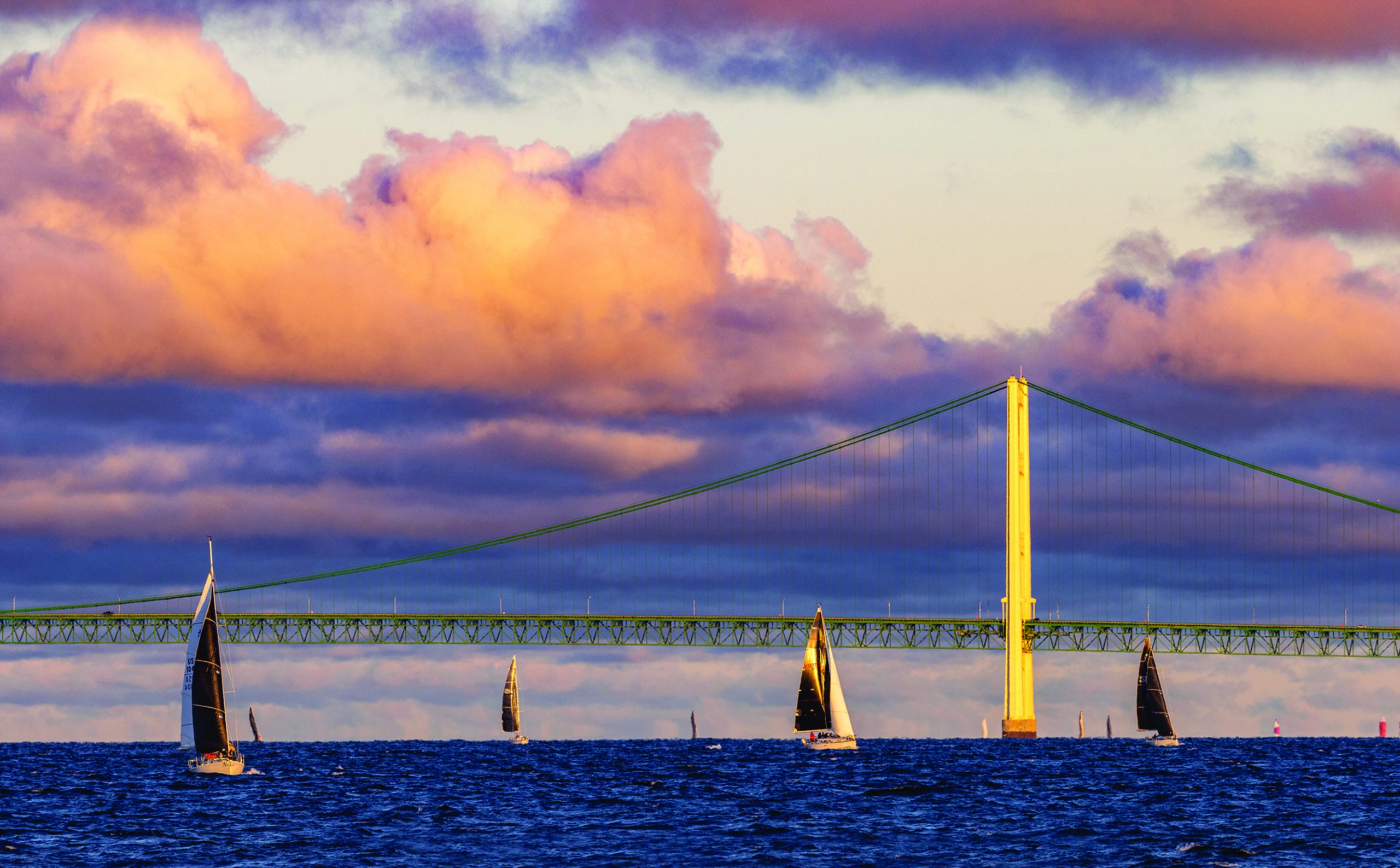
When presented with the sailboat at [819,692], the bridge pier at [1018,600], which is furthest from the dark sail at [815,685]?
the bridge pier at [1018,600]

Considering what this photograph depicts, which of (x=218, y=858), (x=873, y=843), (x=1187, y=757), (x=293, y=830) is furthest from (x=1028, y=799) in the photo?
(x=1187, y=757)

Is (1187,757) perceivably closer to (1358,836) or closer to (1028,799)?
(1028,799)

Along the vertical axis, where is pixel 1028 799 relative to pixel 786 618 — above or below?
below

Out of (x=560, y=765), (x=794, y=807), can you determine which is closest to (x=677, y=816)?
(x=794, y=807)

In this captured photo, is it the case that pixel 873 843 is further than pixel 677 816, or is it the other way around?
pixel 677 816

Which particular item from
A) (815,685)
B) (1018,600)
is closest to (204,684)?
(815,685)

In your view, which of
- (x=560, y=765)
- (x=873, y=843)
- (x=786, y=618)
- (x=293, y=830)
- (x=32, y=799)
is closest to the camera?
(x=873, y=843)

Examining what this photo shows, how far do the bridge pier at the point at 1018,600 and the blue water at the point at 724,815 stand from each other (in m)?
22.2

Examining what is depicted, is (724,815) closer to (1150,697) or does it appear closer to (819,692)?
(819,692)

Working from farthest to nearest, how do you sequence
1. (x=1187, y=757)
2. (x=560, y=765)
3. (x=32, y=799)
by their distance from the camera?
1. (x=1187, y=757)
2. (x=560, y=765)
3. (x=32, y=799)

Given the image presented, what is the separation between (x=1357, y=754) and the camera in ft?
490

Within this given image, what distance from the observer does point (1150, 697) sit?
144 metres

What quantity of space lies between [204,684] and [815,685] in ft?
140

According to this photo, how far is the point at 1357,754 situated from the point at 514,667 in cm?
6442
